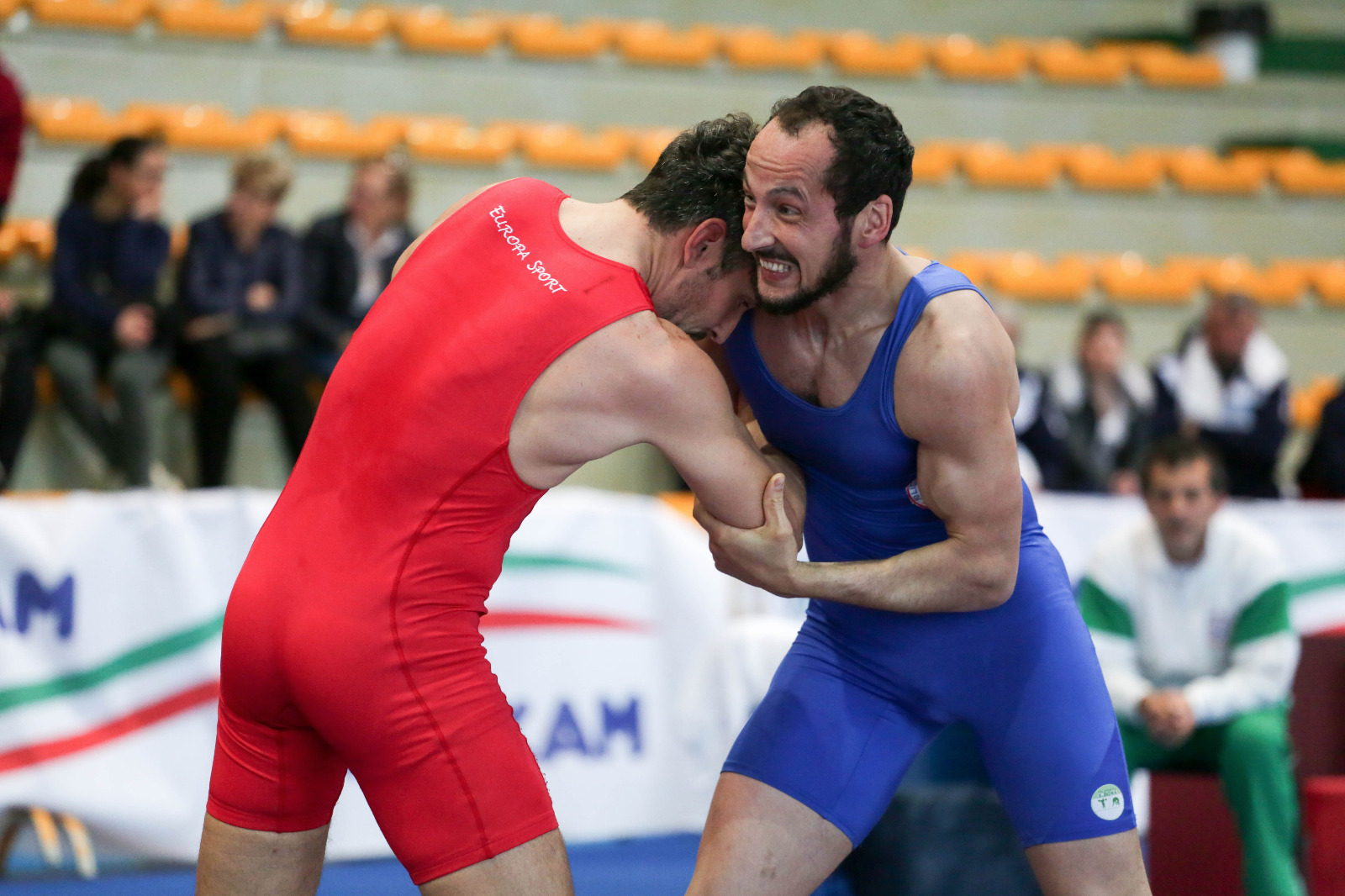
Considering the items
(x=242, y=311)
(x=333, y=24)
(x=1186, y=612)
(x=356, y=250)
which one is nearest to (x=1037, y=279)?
(x=356, y=250)

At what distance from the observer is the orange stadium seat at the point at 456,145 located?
29.1 ft

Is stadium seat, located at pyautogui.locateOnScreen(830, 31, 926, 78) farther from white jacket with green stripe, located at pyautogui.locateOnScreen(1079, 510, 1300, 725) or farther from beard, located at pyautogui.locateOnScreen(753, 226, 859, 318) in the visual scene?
beard, located at pyautogui.locateOnScreen(753, 226, 859, 318)

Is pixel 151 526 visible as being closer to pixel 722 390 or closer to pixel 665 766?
pixel 665 766

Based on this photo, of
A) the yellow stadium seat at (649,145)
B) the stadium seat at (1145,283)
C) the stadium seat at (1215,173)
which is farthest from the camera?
the stadium seat at (1215,173)

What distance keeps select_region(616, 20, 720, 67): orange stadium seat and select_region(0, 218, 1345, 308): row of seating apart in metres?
2.12

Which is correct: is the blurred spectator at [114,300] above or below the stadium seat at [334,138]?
Result: below

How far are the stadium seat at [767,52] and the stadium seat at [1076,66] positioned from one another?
6.20 ft

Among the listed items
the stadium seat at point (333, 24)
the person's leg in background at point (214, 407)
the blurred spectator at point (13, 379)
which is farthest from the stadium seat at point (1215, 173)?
the blurred spectator at point (13, 379)

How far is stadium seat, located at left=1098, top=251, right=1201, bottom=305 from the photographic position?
9516 millimetres

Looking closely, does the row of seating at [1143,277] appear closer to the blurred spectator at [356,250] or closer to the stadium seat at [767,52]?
the stadium seat at [767,52]

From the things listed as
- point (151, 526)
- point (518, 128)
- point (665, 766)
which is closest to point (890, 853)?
point (665, 766)

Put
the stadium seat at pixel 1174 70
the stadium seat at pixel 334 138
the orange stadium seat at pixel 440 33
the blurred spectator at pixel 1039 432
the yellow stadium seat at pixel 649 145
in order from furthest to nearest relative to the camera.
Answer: the stadium seat at pixel 1174 70 < the orange stadium seat at pixel 440 33 < the yellow stadium seat at pixel 649 145 < the stadium seat at pixel 334 138 < the blurred spectator at pixel 1039 432

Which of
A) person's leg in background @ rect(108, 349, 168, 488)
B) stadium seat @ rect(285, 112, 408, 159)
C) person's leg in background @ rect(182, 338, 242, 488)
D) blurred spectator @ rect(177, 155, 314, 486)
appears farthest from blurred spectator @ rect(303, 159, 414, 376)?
stadium seat @ rect(285, 112, 408, 159)

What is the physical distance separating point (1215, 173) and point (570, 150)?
16.4 feet
